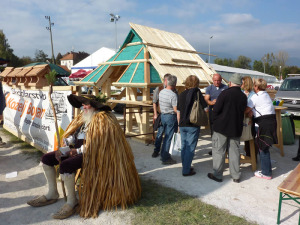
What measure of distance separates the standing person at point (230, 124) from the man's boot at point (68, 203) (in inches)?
95.0

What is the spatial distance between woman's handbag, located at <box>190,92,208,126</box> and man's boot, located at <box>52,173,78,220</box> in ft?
7.10

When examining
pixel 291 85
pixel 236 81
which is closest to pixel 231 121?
pixel 236 81

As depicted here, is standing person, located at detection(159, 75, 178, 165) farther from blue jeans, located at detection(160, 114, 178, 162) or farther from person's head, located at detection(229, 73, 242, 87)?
person's head, located at detection(229, 73, 242, 87)

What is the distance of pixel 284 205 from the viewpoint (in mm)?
3342

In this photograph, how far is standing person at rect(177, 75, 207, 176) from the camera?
4.20m

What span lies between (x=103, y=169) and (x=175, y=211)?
3.68 ft

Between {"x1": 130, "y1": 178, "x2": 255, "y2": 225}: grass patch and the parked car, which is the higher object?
the parked car

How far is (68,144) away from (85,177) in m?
0.65

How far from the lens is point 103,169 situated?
3049 mm

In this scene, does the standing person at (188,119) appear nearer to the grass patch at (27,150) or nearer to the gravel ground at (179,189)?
the gravel ground at (179,189)

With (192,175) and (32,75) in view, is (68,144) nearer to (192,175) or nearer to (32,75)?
(192,175)

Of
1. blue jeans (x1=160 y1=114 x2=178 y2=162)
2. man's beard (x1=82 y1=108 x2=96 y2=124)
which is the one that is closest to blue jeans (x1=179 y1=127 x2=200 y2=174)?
blue jeans (x1=160 y1=114 x2=178 y2=162)

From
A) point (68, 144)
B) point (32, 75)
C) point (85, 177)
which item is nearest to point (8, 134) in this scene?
point (32, 75)

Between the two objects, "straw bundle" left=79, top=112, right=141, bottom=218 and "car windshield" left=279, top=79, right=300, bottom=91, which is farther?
"car windshield" left=279, top=79, right=300, bottom=91
